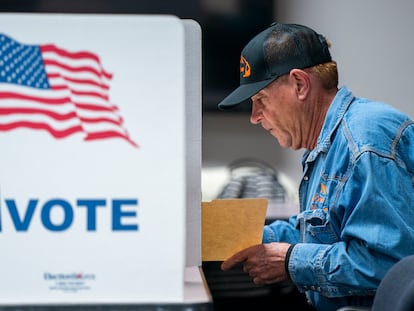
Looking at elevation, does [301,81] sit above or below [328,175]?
above

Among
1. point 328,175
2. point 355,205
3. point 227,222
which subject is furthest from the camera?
point 328,175

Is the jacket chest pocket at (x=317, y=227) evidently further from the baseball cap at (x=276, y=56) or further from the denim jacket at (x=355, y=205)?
the baseball cap at (x=276, y=56)

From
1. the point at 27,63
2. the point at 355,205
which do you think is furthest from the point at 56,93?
the point at 355,205

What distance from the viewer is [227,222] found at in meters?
1.57

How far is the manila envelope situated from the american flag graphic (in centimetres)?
54

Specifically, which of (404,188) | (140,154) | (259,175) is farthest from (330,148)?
(259,175)

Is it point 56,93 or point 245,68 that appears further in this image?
point 245,68

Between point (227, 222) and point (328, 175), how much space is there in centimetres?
38

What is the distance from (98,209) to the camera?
1048mm

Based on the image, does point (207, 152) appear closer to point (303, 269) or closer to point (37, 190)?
point (303, 269)

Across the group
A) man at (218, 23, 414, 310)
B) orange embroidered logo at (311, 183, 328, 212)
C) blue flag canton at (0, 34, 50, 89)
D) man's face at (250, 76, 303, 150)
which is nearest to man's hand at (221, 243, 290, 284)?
man at (218, 23, 414, 310)

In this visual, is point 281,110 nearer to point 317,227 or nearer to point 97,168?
point 317,227

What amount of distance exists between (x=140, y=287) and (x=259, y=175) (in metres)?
3.41

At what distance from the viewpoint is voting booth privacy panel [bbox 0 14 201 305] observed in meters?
1.04
